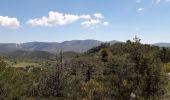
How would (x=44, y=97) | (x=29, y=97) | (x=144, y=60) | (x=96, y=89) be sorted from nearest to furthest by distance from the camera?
(x=144, y=60) → (x=96, y=89) → (x=29, y=97) → (x=44, y=97)

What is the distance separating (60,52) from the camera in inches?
1513

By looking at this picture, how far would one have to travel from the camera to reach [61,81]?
38031 mm

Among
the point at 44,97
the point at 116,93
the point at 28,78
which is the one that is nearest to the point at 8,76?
the point at 28,78

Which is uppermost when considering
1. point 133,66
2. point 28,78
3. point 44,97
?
point 133,66

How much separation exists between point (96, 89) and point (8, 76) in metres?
9.37

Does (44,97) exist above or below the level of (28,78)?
below

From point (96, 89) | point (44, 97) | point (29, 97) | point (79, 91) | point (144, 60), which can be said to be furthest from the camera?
point (44, 97)

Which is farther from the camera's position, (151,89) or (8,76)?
(8,76)

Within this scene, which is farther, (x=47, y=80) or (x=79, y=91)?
(x=47, y=80)

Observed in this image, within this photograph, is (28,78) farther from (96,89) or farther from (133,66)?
(133,66)

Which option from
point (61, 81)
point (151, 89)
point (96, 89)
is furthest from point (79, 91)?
point (151, 89)

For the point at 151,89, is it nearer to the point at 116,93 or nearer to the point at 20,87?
the point at 116,93

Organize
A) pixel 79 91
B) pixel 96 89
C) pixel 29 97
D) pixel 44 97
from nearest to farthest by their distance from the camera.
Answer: pixel 96 89 < pixel 79 91 < pixel 29 97 < pixel 44 97

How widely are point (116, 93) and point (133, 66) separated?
2747mm
